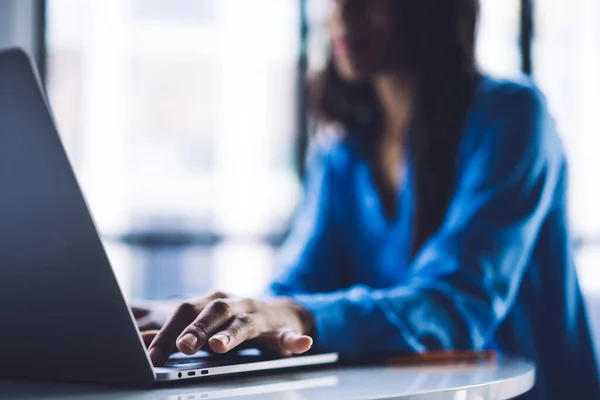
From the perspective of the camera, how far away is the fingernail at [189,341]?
1.88ft

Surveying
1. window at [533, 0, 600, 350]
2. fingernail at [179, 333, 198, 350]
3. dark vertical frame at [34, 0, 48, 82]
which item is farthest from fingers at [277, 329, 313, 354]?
window at [533, 0, 600, 350]

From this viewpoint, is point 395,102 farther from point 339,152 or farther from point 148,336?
point 148,336

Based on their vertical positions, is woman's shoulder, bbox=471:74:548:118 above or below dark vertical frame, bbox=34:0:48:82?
below

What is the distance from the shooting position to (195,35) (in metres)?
3.05

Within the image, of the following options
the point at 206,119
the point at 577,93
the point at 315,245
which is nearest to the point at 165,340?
the point at 315,245

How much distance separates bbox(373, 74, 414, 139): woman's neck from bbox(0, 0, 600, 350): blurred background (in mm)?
1578

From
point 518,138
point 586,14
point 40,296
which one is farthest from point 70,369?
point 586,14

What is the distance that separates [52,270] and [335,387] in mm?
264

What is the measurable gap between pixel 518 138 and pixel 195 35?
2.32m

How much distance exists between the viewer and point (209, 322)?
0.61 metres

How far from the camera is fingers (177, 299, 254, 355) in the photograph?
0.58 m

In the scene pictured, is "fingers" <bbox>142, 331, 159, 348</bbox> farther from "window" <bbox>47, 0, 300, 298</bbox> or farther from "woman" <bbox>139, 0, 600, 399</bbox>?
"window" <bbox>47, 0, 300, 298</bbox>

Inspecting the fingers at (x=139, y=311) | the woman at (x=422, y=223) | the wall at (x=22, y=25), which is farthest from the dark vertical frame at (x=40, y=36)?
the fingers at (x=139, y=311)

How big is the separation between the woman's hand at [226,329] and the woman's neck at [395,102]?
699 mm
